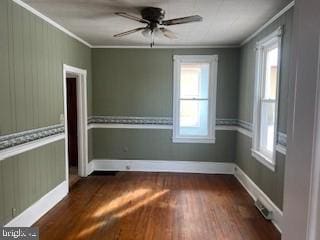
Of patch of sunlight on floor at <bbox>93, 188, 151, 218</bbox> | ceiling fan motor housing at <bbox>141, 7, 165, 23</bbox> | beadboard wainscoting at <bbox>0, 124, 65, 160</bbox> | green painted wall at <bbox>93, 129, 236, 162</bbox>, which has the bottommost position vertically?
patch of sunlight on floor at <bbox>93, 188, 151, 218</bbox>

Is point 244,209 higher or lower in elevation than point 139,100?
lower

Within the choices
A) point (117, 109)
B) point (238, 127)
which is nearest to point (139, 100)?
point (117, 109)

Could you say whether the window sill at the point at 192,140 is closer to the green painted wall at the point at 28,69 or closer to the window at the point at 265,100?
the window at the point at 265,100

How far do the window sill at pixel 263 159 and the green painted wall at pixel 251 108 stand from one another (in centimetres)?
6

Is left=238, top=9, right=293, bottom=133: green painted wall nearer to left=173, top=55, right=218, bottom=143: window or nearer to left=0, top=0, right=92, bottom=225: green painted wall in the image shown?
left=173, top=55, right=218, bottom=143: window

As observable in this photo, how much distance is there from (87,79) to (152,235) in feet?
11.0

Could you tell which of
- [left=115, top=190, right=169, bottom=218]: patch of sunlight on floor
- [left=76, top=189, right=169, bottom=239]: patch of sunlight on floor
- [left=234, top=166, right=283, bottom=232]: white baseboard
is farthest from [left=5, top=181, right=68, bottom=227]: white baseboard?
[left=234, top=166, right=283, bottom=232]: white baseboard

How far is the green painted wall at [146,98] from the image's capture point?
5359 millimetres

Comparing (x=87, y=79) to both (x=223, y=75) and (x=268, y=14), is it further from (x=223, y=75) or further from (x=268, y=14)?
(x=268, y=14)

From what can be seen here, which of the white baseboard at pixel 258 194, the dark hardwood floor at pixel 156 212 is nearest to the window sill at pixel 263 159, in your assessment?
the white baseboard at pixel 258 194

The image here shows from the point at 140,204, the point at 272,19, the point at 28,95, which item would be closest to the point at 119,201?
the point at 140,204

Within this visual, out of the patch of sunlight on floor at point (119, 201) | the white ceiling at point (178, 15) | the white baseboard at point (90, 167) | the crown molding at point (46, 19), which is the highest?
the white ceiling at point (178, 15)

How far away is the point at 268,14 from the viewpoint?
10.5ft

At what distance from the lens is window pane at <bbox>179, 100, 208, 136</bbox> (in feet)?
18.1
